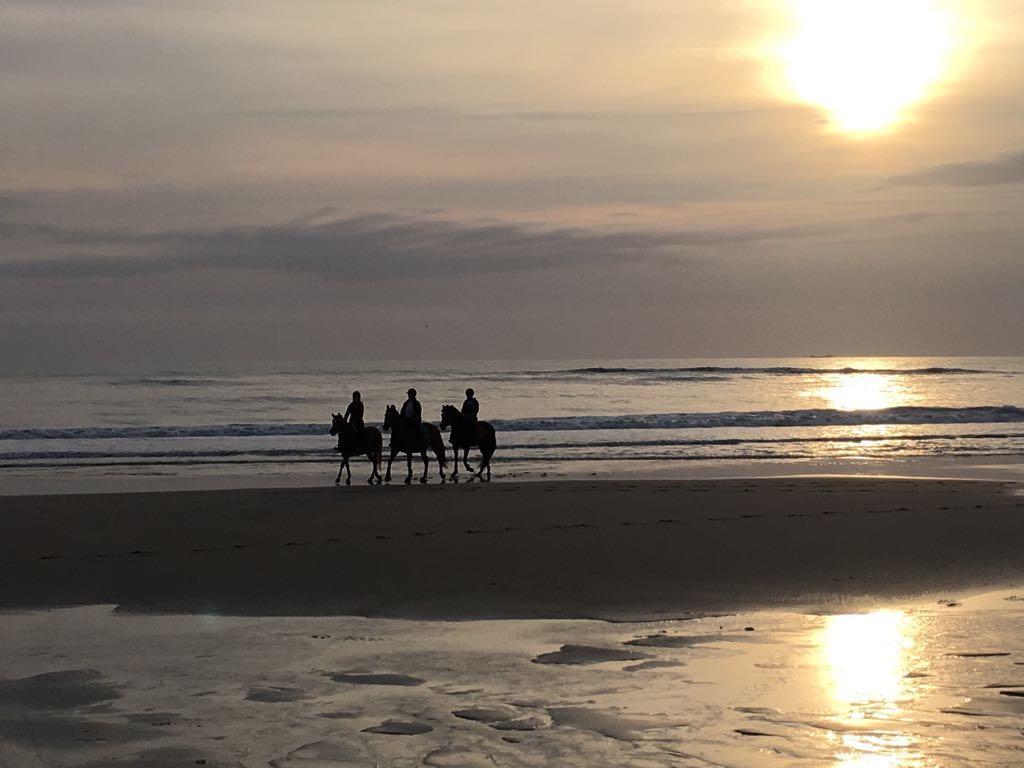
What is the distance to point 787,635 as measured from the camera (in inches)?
327

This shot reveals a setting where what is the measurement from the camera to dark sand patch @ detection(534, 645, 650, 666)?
24.7 feet

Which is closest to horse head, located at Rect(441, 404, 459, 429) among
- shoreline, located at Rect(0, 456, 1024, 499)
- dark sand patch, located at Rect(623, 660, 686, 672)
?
shoreline, located at Rect(0, 456, 1024, 499)

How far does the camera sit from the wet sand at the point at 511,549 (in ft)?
33.3

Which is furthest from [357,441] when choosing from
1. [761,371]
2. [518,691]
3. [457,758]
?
[761,371]

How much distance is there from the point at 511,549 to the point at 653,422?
28936 millimetres

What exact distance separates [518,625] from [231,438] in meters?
28.7

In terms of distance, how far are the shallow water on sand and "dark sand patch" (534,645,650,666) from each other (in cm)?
2

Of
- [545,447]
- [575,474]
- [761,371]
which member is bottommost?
[575,474]

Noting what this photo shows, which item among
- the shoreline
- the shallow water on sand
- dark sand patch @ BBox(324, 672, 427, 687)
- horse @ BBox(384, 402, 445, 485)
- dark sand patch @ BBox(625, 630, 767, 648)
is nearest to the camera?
the shallow water on sand

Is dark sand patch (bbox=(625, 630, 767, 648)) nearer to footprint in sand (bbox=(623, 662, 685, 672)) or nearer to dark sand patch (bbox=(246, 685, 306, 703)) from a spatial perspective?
footprint in sand (bbox=(623, 662, 685, 672))

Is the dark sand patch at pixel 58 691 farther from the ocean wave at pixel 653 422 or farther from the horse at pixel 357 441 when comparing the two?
the ocean wave at pixel 653 422

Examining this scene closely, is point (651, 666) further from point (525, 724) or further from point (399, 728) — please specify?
point (399, 728)

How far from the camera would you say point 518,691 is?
6754 mm

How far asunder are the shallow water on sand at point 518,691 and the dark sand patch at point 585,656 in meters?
0.02
